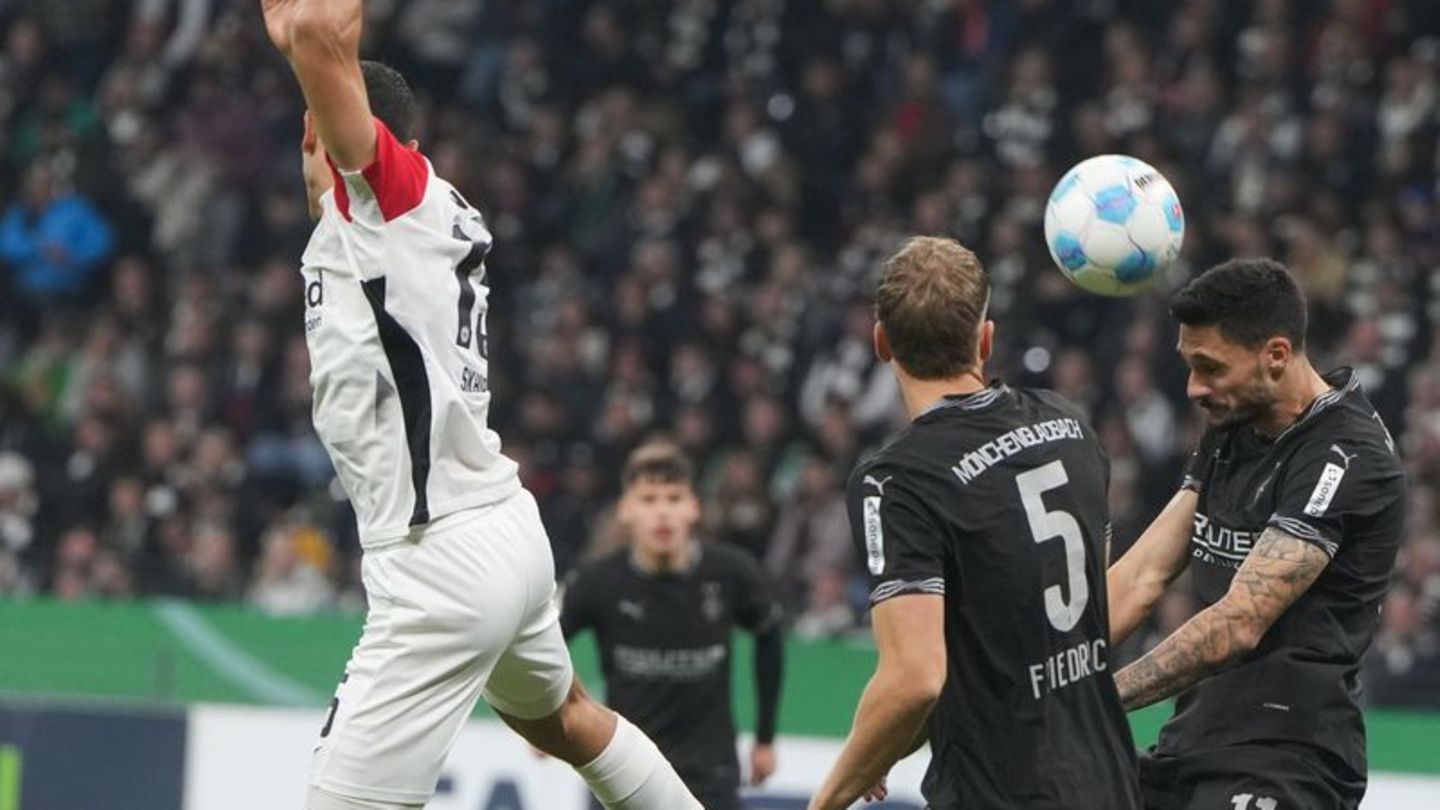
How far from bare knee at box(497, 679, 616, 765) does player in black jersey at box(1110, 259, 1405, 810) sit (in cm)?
132

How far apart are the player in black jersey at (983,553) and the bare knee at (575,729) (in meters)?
1.18

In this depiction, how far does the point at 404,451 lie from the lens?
574cm

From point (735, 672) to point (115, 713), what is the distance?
2.76 m

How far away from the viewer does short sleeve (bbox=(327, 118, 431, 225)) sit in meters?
5.60

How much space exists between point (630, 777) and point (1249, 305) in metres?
1.88

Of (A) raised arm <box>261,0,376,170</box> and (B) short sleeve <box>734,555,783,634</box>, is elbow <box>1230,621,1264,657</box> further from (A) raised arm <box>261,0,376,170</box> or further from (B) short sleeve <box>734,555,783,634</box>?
(B) short sleeve <box>734,555,783,634</box>

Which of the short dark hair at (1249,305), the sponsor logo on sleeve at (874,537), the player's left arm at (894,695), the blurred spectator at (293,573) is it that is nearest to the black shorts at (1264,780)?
the short dark hair at (1249,305)

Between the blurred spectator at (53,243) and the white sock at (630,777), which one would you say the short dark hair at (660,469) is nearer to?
the white sock at (630,777)

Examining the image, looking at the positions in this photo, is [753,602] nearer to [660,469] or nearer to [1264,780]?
[660,469]

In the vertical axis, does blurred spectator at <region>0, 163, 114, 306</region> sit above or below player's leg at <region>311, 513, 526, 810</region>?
below

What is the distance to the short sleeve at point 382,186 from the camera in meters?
5.60

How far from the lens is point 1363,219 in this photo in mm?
14359

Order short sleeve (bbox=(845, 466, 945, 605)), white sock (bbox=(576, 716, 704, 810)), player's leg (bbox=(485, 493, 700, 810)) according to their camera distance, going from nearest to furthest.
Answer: short sleeve (bbox=(845, 466, 945, 605)), player's leg (bbox=(485, 493, 700, 810)), white sock (bbox=(576, 716, 704, 810))

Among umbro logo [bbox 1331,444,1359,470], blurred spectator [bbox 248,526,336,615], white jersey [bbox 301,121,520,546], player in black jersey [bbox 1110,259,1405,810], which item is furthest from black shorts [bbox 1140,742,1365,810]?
blurred spectator [bbox 248,526,336,615]
